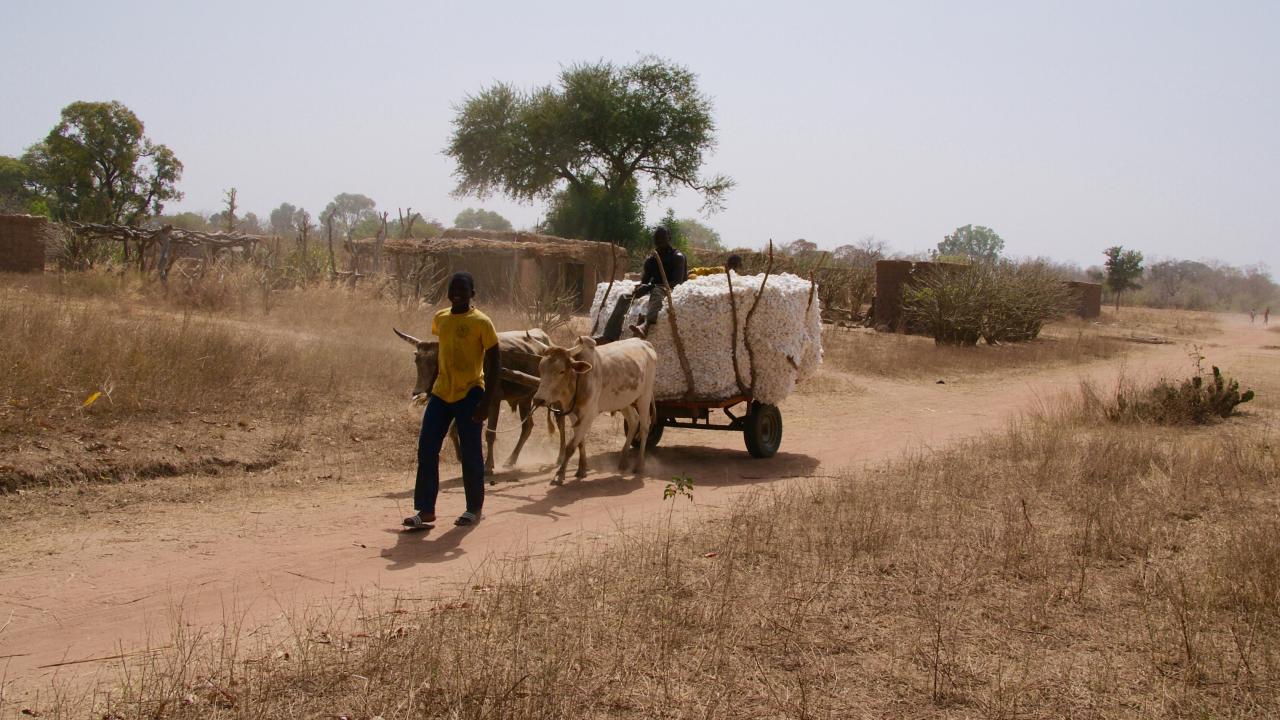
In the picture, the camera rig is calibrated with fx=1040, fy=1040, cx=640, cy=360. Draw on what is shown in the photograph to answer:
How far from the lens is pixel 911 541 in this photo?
688 cm

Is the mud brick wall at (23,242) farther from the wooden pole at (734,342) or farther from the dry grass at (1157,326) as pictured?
the dry grass at (1157,326)

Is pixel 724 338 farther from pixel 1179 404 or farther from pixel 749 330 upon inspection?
pixel 1179 404

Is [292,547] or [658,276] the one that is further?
[658,276]

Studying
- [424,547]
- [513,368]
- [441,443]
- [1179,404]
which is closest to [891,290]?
[1179,404]

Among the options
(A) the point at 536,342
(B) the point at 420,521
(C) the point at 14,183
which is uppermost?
(C) the point at 14,183

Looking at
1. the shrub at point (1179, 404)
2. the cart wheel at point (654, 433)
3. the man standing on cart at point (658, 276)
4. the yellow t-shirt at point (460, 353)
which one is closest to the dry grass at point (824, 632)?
the yellow t-shirt at point (460, 353)

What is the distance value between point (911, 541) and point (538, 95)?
128ft

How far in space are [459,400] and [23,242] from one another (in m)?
17.2

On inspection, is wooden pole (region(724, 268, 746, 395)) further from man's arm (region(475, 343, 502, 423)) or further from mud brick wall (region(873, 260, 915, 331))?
mud brick wall (region(873, 260, 915, 331))

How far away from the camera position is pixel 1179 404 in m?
13.2

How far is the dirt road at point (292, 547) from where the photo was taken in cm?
515

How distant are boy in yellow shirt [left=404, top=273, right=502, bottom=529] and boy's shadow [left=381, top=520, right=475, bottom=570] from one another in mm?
78

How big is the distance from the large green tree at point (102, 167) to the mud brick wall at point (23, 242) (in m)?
13.5

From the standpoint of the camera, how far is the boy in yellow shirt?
728cm
